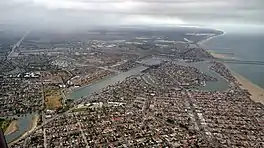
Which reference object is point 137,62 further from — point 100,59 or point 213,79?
point 213,79

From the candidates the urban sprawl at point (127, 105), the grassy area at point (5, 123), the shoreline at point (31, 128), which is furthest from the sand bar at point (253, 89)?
the grassy area at point (5, 123)

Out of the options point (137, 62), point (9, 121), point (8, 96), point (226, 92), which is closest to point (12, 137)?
point (9, 121)

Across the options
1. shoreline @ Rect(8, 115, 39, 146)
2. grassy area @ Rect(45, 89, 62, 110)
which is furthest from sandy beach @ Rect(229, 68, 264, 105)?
shoreline @ Rect(8, 115, 39, 146)

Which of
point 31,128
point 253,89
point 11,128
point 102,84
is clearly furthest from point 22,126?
point 253,89

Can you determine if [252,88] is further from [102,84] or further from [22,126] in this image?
[22,126]

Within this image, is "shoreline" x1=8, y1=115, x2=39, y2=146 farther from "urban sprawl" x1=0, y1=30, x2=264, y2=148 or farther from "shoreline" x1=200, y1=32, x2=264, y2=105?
"shoreline" x1=200, y1=32, x2=264, y2=105

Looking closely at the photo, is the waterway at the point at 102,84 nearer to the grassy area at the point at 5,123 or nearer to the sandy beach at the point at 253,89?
the grassy area at the point at 5,123
